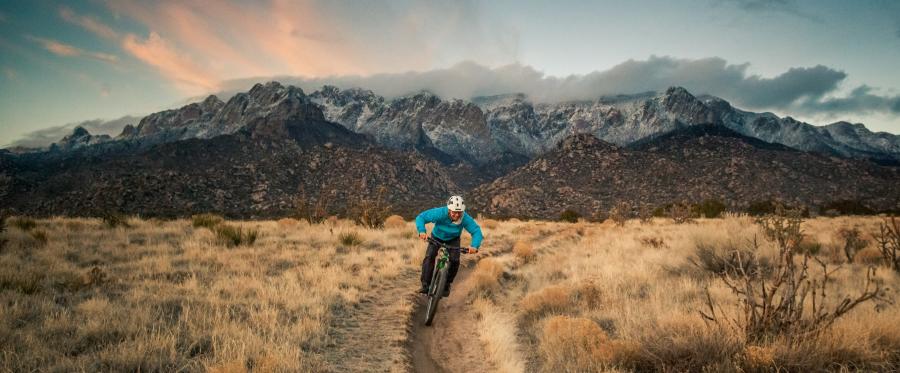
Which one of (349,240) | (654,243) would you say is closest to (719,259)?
(654,243)

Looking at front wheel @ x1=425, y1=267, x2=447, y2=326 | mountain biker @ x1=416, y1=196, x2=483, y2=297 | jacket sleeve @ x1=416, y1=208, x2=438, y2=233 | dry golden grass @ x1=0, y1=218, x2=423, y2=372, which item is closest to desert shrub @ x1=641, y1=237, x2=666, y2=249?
dry golden grass @ x1=0, y1=218, x2=423, y2=372

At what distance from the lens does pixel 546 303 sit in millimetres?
8656

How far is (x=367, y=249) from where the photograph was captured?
15781 mm

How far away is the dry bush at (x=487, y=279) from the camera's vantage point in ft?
35.9

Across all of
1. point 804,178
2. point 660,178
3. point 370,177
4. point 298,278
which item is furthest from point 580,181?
point 298,278

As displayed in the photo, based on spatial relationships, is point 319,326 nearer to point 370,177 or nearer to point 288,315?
point 288,315

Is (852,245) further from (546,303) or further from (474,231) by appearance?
(474,231)

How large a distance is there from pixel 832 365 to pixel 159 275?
1199 centimetres

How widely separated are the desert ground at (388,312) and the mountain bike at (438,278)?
43 centimetres

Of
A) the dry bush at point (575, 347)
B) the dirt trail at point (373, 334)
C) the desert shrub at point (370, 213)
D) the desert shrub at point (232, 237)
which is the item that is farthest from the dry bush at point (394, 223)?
the dry bush at point (575, 347)

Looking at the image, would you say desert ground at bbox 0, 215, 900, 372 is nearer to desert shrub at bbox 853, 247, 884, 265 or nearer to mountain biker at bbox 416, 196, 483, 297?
desert shrub at bbox 853, 247, 884, 265

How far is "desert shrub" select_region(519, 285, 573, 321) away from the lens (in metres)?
8.44

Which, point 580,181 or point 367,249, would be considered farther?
point 580,181

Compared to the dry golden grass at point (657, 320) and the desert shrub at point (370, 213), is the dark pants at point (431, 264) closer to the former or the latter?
the dry golden grass at point (657, 320)
